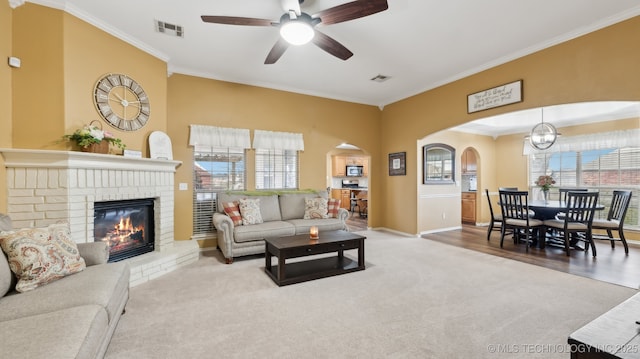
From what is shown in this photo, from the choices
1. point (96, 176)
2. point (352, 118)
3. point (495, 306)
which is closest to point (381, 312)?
point (495, 306)

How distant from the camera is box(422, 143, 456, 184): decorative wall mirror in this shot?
239 inches

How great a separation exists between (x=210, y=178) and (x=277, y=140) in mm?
1429

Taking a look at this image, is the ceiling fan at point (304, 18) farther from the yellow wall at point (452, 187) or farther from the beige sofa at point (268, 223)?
the yellow wall at point (452, 187)

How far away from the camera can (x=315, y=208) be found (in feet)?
16.1

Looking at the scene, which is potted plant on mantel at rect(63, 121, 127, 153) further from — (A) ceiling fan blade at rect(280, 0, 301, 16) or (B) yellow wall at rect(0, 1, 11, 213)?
(A) ceiling fan blade at rect(280, 0, 301, 16)

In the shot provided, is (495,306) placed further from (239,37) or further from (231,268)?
(239,37)

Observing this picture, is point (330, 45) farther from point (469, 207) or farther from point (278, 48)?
point (469, 207)

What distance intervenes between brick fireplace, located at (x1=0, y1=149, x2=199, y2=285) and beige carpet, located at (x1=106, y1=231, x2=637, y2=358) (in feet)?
2.55

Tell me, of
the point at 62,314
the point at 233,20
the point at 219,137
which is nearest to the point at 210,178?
the point at 219,137

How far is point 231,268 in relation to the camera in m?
3.71

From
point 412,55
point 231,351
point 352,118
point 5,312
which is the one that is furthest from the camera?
point 352,118

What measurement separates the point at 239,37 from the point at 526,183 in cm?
761

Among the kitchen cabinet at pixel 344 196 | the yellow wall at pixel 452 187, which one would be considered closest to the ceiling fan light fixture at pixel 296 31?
the yellow wall at pixel 452 187

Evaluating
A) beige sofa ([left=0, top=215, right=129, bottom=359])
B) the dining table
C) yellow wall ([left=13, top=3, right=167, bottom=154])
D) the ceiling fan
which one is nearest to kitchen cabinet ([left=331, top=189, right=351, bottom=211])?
the dining table
